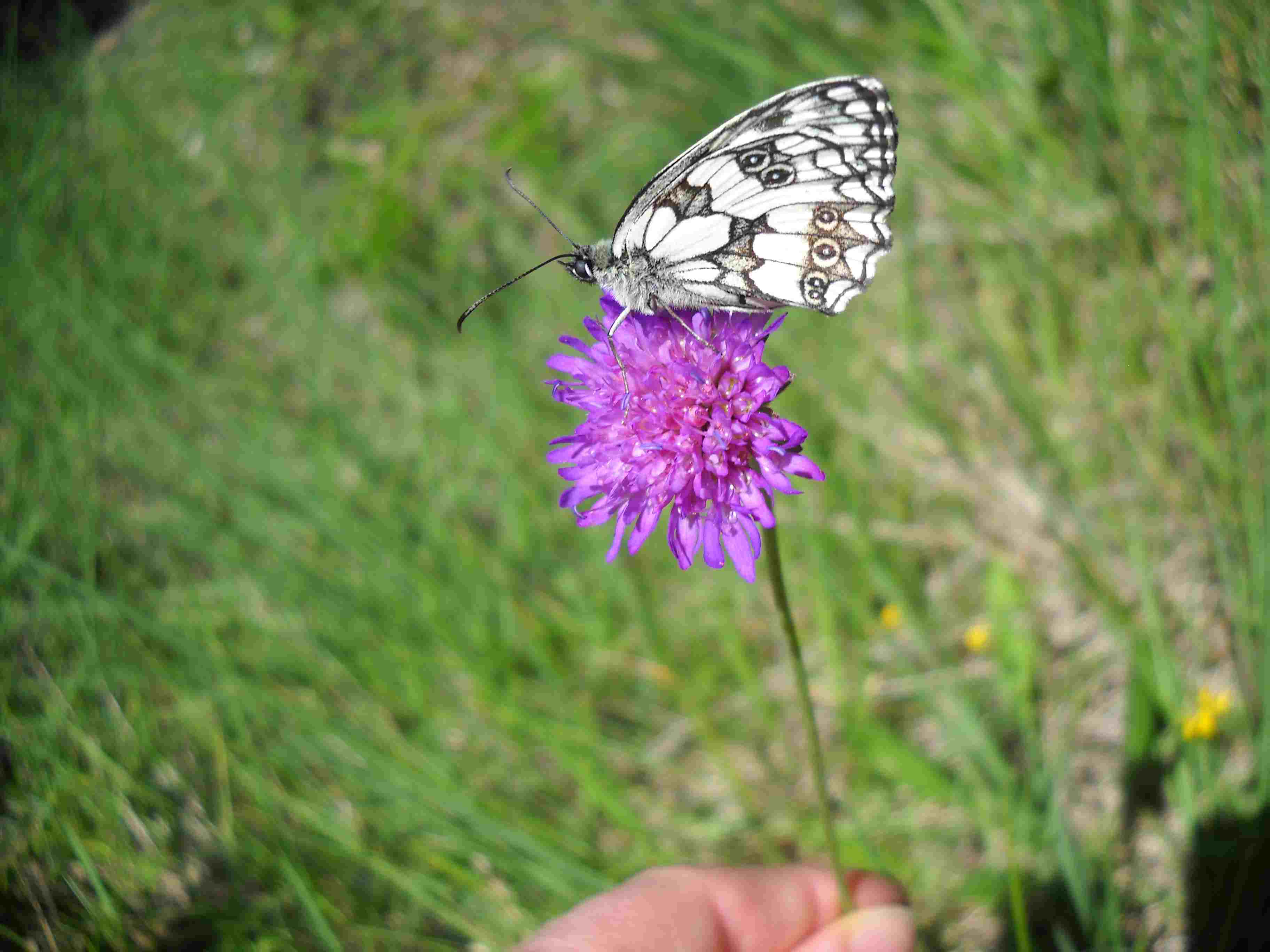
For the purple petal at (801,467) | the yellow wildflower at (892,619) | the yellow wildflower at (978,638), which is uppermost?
the purple petal at (801,467)

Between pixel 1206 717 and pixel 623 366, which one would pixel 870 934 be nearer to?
pixel 1206 717

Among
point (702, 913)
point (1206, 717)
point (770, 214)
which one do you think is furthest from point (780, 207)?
point (1206, 717)

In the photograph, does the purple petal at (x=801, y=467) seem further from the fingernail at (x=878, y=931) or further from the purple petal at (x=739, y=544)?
the fingernail at (x=878, y=931)

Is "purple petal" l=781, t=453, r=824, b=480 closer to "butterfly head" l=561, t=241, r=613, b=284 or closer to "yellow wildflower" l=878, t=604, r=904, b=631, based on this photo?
"butterfly head" l=561, t=241, r=613, b=284

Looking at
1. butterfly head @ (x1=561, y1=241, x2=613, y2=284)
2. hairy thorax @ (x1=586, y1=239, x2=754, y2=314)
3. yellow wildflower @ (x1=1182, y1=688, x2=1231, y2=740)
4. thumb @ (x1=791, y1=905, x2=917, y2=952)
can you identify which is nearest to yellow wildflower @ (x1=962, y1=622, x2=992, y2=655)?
yellow wildflower @ (x1=1182, y1=688, x2=1231, y2=740)

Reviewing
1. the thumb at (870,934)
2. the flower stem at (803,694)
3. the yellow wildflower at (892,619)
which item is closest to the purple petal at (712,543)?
the flower stem at (803,694)

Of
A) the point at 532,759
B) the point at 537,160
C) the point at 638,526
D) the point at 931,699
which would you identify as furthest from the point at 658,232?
the point at 537,160
